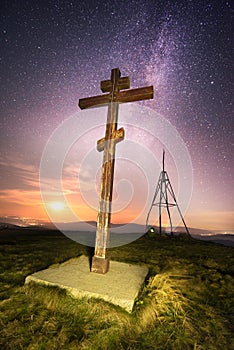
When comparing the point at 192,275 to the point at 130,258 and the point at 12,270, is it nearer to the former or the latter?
the point at 130,258

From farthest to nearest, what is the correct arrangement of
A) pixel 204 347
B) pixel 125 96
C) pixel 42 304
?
1. pixel 125 96
2. pixel 42 304
3. pixel 204 347

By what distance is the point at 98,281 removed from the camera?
10.8ft

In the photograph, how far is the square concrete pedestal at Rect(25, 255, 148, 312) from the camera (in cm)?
280

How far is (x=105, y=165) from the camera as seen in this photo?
3.98 m

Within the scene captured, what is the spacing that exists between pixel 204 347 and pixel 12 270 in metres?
3.86

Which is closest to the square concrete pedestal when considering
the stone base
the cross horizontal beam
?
the stone base

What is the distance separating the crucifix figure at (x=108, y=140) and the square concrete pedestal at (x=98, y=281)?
0.29 meters

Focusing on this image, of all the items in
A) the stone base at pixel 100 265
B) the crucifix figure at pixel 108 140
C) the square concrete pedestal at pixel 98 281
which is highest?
the crucifix figure at pixel 108 140

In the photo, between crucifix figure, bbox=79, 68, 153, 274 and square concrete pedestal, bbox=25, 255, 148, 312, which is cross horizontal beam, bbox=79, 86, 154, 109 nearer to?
crucifix figure, bbox=79, 68, 153, 274

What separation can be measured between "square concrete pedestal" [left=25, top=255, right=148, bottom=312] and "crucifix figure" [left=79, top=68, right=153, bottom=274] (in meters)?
0.29

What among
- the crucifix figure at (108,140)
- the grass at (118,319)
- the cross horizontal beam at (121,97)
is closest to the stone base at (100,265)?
the crucifix figure at (108,140)

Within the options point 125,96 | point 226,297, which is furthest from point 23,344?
point 125,96

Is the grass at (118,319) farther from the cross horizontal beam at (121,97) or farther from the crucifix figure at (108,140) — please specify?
the cross horizontal beam at (121,97)

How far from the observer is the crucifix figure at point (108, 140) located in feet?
12.3
